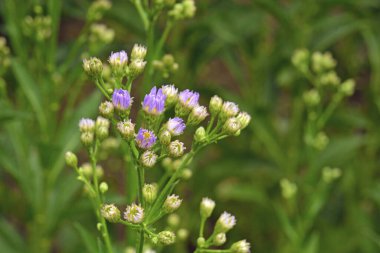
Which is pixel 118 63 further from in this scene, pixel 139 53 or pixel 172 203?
pixel 172 203

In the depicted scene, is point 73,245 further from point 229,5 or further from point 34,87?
point 229,5

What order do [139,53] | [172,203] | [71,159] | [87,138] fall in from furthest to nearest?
[71,159] < [87,138] < [139,53] < [172,203]

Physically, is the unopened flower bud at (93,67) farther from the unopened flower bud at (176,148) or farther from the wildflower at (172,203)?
the wildflower at (172,203)

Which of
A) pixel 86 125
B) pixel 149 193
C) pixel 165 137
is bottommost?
pixel 149 193

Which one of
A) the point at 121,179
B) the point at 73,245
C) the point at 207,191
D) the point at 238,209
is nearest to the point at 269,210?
the point at 207,191

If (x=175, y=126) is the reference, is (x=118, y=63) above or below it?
above

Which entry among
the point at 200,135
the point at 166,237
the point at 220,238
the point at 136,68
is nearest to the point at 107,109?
the point at 136,68
